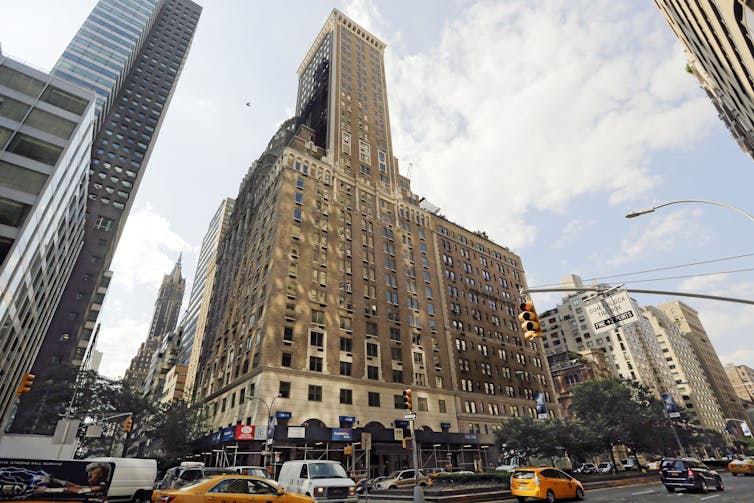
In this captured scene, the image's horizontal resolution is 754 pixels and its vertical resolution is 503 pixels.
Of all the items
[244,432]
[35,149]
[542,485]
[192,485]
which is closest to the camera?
[192,485]

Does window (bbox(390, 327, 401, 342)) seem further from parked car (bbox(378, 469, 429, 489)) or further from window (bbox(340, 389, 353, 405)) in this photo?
parked car (bbox(378, 469, 429, 489))

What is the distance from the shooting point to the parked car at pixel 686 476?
70.9 ft

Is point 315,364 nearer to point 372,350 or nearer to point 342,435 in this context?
point 342,435

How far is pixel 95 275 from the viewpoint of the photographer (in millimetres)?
79125

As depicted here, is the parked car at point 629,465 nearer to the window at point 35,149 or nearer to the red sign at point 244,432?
the red sign at point 244,432

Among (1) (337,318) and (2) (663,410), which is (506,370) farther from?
(1) (337,318)

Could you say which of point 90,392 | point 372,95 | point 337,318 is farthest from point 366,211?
point 90,392

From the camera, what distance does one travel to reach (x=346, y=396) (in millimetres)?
45875

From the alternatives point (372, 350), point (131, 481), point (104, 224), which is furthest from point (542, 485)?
point (104, 224)

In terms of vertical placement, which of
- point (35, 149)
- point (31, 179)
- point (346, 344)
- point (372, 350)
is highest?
point (35, 149)

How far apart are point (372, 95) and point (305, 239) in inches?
1757

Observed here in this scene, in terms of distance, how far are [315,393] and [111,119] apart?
107 metres

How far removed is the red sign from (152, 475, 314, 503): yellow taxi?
2821 centimetres

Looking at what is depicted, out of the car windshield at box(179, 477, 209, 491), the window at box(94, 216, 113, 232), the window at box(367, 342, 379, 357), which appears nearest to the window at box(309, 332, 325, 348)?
the window at box(367, 342, 379, 357)
